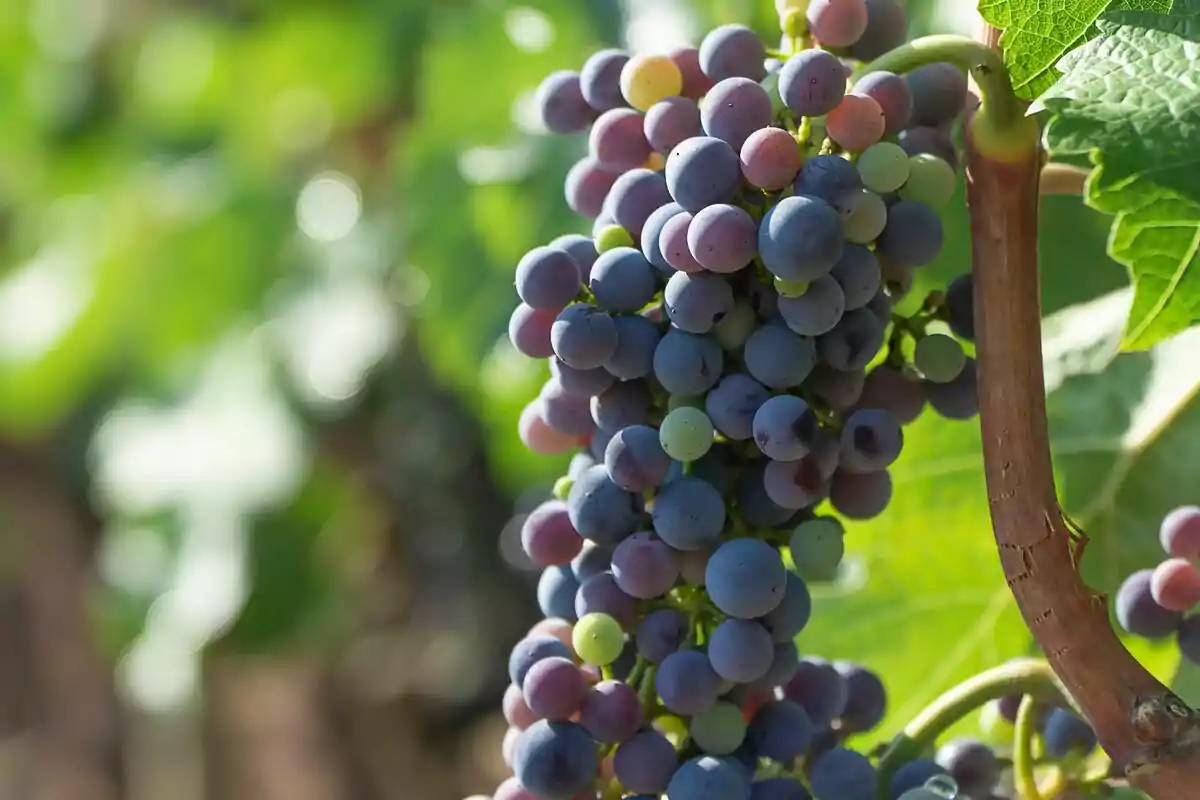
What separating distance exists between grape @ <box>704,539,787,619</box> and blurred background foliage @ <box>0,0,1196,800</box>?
54 centimetres

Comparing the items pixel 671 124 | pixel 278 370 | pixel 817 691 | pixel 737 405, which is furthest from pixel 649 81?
pixel 278 370

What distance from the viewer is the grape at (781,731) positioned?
460 mm

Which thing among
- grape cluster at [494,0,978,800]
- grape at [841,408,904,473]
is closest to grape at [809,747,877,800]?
grape cluster at [494,0,978,800]

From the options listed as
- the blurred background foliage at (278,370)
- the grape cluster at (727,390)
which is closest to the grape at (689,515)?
the grape cluster at (727,390)

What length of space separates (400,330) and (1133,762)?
5.14 feet

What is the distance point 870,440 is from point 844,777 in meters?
0.12

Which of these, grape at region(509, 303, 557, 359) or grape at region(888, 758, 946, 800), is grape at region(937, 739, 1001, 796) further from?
grape at region(509, 303, 557, 359)

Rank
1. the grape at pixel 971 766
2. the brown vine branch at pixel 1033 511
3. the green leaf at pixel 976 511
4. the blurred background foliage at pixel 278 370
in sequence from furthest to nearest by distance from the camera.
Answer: the blurred background foliage at pixel 278 370
the green leaf at pixel 976 511
the grape at pixel 971 766
the brown vine branch at pixel 1033 511

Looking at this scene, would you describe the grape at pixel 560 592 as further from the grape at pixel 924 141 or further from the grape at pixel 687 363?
the grape at pixel 924 141

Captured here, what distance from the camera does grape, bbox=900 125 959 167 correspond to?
0.47m

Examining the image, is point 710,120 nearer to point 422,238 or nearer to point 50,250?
point 422,238

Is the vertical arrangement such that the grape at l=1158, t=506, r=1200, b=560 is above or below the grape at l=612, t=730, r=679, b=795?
above

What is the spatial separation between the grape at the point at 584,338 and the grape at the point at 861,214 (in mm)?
83

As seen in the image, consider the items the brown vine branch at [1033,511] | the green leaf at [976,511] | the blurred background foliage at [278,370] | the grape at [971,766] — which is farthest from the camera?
the blurred background foliage at [278,370]
